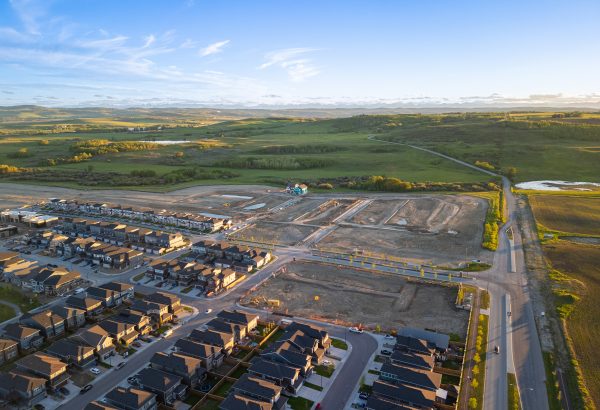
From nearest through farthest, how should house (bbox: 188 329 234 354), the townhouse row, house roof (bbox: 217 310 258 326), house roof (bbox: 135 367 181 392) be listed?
house roof (bbox: 135 367 181 392) < house (bbox: 188 329 234 354) < house roof (bbox: 217 310 258 326) < the townhouse row

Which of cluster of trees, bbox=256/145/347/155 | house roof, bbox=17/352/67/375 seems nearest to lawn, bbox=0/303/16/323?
house roof, bbox=17/352/67/375

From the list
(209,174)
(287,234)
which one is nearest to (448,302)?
(287,234)

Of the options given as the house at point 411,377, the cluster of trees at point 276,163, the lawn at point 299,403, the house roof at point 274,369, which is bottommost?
the lawn at point 299,403

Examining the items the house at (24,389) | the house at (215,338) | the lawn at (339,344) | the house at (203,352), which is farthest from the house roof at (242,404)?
the house at (24,389)

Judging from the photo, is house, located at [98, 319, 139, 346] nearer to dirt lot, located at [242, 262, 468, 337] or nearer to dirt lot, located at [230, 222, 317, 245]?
dirt lot, located at [242, 262, 468, 337]

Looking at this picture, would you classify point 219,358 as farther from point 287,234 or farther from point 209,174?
point 209,174

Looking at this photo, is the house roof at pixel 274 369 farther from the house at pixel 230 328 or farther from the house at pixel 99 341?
the house at pixel 99 341

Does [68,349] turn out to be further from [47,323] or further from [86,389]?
[47,323]
